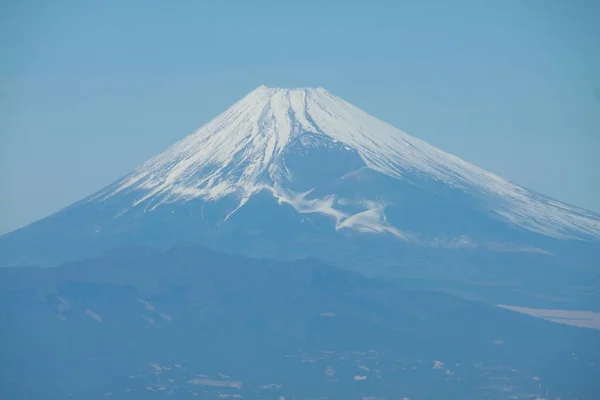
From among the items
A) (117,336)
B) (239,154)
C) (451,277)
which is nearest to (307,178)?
(239,154)

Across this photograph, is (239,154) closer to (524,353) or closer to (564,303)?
(564,303)

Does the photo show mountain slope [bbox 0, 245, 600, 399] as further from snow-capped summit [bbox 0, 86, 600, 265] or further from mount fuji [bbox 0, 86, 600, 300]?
snow-capped summit [bbox 0, 86, 600, 265]

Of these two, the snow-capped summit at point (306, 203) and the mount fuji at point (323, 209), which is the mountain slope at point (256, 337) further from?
the snow-capped summit at point (306, 203)

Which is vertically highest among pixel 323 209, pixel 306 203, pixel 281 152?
pixel 281 152

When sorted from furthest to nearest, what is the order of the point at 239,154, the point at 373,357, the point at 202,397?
the point at 239,154 < the point at 373,357 < the point at 202,397

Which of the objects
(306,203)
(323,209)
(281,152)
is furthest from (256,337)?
(281,152)

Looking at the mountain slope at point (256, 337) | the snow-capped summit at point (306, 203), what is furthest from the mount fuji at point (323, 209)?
the mountain slope at point (256, 337)

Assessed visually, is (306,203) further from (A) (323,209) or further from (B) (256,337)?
(B) (256,337)
